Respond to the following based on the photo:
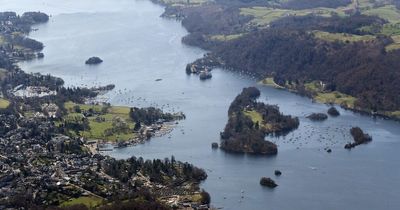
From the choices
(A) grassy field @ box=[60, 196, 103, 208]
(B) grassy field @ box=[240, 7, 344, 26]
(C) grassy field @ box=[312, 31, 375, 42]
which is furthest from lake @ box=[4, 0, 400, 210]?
(B) grassy field @ box=[240, 7, 344, 26]

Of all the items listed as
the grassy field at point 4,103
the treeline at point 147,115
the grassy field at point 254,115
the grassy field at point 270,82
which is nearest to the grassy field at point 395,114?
A: the grassy field at point 254,115

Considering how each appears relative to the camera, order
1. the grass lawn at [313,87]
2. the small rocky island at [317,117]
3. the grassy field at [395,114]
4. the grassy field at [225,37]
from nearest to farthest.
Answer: the small rocky island at [317,117]
the grassy field at [395,114]
the grass lawn at [313,87]
the grassy field at [225,37]

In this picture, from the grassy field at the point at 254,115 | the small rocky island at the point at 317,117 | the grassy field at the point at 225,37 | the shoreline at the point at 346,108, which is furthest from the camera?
the grassy field at the point at 225,37

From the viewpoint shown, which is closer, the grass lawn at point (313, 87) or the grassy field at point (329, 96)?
the grassy field at point (329, 96)

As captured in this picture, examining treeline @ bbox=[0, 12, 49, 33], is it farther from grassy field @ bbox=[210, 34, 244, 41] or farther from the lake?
grassy field @ bbox=[210, 34, 244, 41]

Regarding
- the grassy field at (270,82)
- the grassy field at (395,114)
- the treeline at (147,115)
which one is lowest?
the treeline at (147,115)

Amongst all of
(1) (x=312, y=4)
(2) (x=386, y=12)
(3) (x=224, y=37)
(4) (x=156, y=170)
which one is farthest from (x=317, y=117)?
(1) (x=312, y=4)

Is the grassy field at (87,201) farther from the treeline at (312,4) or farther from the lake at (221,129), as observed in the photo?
the treeline at (312,4)

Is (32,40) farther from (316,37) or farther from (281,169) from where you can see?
(281,169)
